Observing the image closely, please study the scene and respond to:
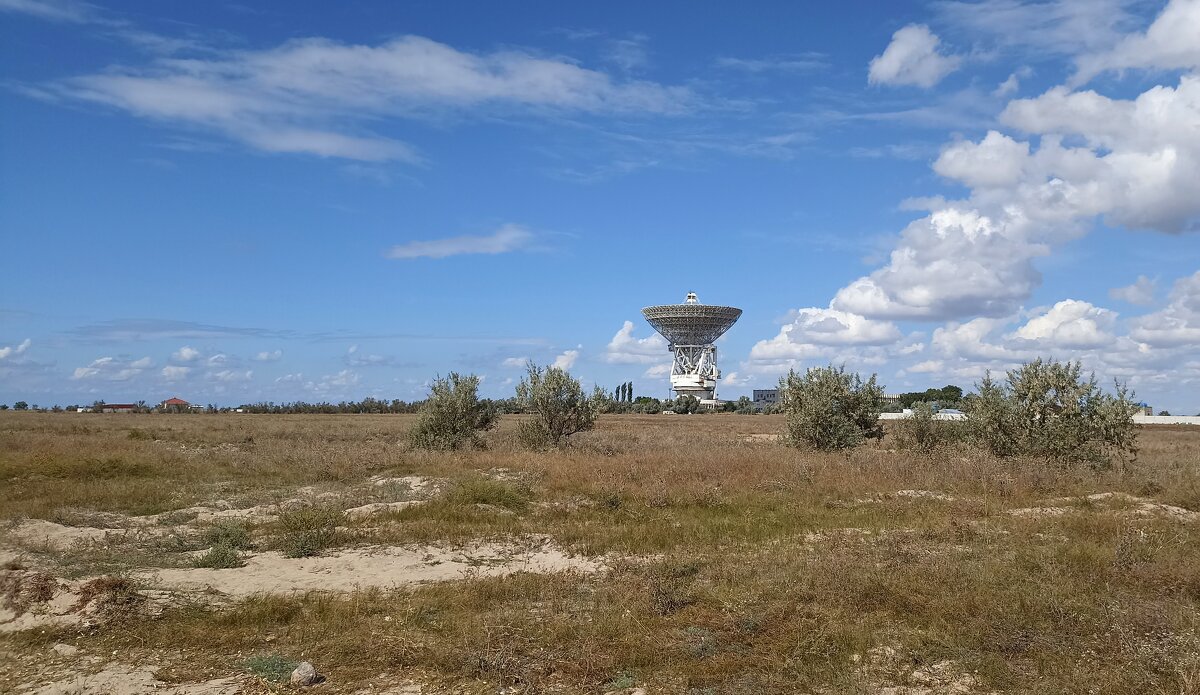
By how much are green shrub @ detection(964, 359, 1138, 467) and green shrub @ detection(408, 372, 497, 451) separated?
61.3ft

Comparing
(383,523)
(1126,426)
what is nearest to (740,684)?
(383,523)

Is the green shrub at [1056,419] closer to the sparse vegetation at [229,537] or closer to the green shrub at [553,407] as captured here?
the green shrub at [553,407]

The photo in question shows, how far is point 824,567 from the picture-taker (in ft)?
35.3

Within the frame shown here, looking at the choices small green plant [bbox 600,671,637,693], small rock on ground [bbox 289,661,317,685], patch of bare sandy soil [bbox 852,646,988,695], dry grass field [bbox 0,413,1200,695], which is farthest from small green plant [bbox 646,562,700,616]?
small rock on ground [bbox 289,661,317,685]

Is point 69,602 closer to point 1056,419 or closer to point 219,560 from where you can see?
point 219,560

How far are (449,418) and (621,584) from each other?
22.1 metres

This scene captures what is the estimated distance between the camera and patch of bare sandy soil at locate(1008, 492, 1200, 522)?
15.3m

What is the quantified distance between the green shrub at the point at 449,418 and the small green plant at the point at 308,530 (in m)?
14.9

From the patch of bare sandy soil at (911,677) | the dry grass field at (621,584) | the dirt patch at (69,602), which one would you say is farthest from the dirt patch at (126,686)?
the patch of bare sandy soil at (911,677)

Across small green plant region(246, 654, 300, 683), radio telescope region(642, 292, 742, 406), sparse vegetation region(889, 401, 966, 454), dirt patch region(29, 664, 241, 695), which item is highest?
radio telescope region(642, 292, 742, 406)

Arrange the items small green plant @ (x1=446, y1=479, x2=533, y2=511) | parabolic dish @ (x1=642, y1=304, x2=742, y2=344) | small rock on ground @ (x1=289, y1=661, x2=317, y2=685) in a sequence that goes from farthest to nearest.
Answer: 1. parabolic dish @ (x1=642, y1=304, x2=742, y2=344)
2. small green plant @ (x1=446, y1=479, x2=533, y2=511)
3. small rock on ground @ (x1=289, y1=661, x2=317, y2=685)

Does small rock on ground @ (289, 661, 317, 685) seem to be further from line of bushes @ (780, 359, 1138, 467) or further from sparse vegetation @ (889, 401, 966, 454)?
sparse vegetation @ (889, 401, 966, 454)

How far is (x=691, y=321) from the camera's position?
95500 millimetres

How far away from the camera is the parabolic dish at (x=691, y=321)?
308ft
